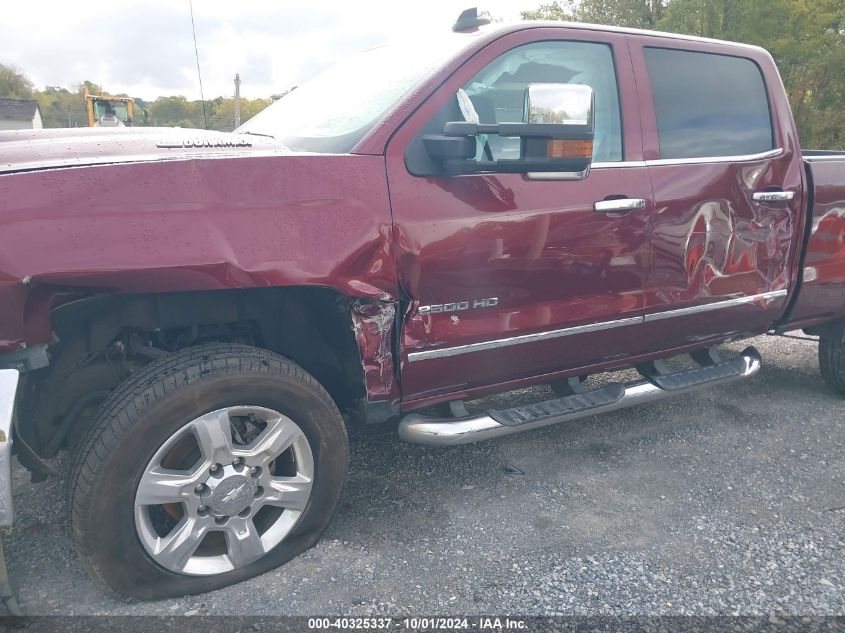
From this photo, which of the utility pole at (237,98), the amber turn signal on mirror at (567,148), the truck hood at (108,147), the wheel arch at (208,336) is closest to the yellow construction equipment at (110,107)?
the utility pole at (237,98)

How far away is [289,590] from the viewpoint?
217 cm

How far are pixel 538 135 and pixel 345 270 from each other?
2.63 ft

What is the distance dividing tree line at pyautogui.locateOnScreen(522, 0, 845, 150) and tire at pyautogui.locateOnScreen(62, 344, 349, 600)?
2167 centimetres

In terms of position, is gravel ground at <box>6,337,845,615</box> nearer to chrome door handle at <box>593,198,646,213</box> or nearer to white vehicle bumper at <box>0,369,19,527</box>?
white vehicle bumper at <box>0,369,19,527</box>

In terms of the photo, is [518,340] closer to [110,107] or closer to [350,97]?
[350,97]

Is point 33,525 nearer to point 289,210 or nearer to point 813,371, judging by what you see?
point 289,210

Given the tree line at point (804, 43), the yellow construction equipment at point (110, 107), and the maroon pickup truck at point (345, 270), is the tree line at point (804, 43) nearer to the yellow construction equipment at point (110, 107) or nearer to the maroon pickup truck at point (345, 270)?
the yellow construction equipment at point (110, 107)

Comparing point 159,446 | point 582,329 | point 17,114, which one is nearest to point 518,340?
point 582,329

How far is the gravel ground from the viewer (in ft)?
7.00

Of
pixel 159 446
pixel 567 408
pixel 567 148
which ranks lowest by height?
pixel 567 408

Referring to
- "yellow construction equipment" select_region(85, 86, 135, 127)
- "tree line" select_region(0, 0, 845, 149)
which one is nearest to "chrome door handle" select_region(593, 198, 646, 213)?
"tree line" select_region(0, 0, 845, 149)

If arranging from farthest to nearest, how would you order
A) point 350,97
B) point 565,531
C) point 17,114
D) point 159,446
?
point 17,114
point 350,97
point 565,531
point 159,446

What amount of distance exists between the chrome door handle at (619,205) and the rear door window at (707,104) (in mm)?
315

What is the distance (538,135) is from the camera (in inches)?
86.1
